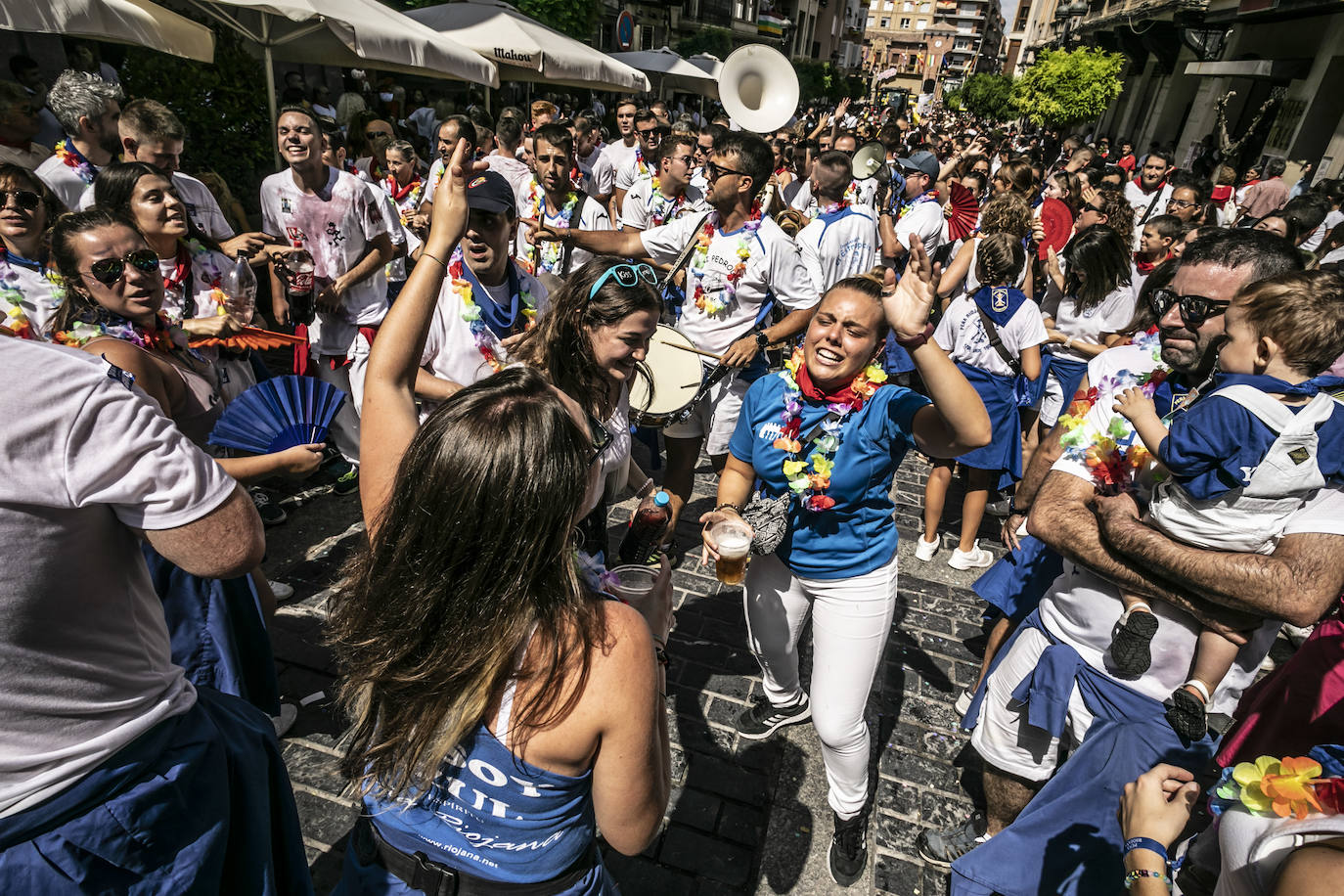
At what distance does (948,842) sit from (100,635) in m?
2.87

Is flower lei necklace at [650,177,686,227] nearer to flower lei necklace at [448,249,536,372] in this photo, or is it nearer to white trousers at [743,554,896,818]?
flower lei necklace at [448,249,536,372]

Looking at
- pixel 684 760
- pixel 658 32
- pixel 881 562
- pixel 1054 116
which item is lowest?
pixel 684 760

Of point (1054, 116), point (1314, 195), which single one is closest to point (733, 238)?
point (1314, 195)

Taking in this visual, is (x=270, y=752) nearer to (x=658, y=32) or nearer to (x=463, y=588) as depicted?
(x=463, y=588)

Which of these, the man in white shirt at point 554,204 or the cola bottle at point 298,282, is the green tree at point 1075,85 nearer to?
the man in white shirt at point 554,204

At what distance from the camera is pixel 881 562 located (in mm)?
2645

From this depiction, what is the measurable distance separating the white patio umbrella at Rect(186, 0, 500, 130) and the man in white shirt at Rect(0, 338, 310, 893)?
629 cm

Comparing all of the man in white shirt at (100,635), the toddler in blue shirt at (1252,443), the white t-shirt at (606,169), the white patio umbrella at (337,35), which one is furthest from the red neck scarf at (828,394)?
the white t-shirt at (606,169)

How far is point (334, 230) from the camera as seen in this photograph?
490 centimetres

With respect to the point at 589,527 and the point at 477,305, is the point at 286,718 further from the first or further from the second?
the point at 477,305

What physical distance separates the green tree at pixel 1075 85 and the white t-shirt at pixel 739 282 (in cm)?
2040

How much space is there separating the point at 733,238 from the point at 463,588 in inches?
135

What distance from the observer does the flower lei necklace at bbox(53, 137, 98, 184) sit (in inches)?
190

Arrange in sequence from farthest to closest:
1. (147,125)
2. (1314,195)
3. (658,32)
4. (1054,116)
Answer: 1. (658,32)
2. (1054,116)
3. (1314,195)
4. (147,125)
